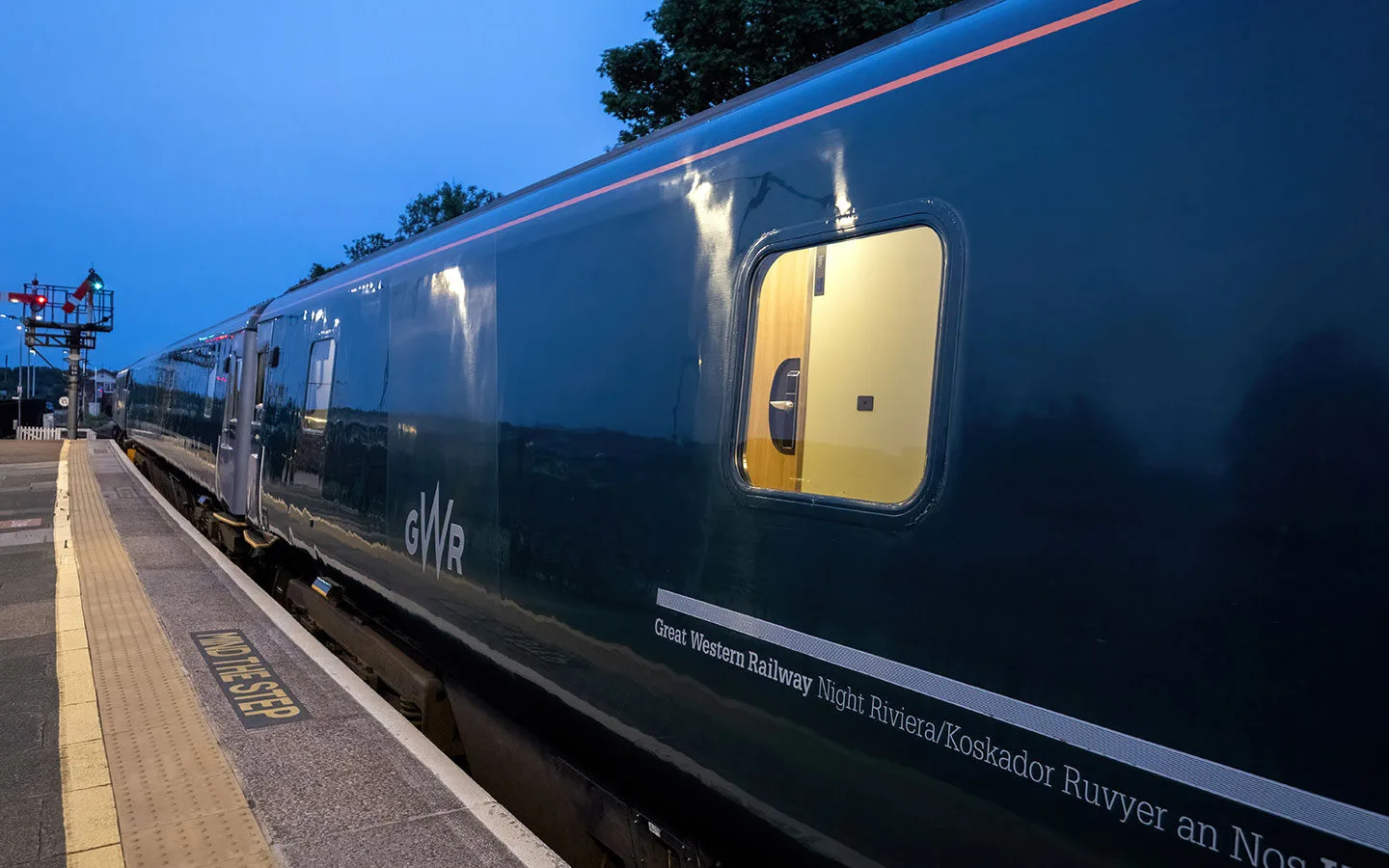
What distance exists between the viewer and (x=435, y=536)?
468 centimetres

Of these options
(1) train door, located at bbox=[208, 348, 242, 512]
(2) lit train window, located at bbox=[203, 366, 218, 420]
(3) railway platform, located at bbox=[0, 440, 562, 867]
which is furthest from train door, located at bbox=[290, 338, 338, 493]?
(2) lit train window, located at bbox=[203, 366, 218, 420]

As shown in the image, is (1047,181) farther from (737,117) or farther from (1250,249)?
(737,117)

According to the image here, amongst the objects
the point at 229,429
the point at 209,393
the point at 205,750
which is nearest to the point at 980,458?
the point at 205,750

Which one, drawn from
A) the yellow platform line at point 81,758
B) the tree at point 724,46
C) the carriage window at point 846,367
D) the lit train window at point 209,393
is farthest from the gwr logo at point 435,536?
the tree at point 724,46

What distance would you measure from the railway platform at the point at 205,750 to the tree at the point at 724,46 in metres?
12.6

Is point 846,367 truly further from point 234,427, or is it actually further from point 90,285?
point 90,285

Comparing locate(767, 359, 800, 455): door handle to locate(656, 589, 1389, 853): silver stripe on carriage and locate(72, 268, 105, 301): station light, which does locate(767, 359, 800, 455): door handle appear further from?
locate(72, 268, 105, 301): station light

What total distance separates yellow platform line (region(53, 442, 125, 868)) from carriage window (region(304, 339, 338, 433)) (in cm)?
207

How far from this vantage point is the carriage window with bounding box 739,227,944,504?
2266 millimetres

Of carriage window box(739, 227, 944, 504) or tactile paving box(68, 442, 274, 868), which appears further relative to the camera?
tactile paving box(68, 442, 274, 868)

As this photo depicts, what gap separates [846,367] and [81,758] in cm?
424

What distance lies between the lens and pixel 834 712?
7.66ft

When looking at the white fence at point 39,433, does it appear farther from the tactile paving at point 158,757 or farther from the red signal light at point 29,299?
the tactile paving at point 158,757

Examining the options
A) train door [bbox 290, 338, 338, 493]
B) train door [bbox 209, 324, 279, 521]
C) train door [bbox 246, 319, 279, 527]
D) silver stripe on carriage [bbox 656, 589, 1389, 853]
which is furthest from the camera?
train door [bbox 209, 324, 279, 521]
